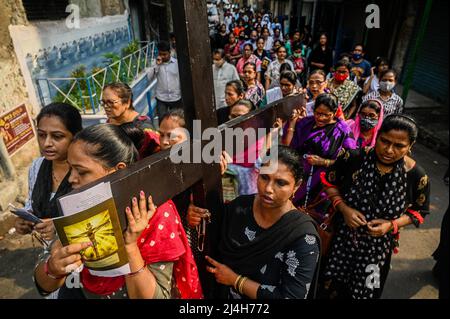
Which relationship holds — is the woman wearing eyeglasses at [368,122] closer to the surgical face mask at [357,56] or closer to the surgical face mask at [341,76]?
the surgical face mask at [341,76]

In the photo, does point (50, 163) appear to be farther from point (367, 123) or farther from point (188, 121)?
point (367, 123)

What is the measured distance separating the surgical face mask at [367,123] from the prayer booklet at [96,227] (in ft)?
8.79

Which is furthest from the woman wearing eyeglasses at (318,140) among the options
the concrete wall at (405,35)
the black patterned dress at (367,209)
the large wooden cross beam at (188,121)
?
the concrete wall at (405,35)

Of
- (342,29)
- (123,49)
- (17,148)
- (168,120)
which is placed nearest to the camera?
(168,120)

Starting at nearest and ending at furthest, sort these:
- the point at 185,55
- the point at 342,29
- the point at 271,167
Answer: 1. the point at 185,55
2. the point at 271,167
3. the point at 342,29

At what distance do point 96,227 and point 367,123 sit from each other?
2.78m

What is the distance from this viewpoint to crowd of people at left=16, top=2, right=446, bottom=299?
123cm

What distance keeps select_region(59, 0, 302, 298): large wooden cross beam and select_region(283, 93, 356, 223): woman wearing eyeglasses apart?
162 cm

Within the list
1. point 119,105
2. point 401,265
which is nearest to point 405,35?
point 401,265

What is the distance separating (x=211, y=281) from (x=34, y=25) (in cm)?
466

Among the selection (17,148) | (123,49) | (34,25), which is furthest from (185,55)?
(123,49)

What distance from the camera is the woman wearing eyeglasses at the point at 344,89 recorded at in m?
4.18

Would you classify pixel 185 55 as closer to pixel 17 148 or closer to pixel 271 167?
pixel 271 167
